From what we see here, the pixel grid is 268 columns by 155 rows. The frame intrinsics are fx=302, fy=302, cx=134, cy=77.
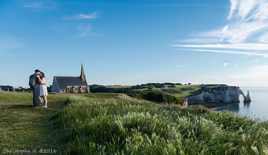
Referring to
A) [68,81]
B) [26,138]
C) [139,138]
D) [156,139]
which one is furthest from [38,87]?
[68,81]

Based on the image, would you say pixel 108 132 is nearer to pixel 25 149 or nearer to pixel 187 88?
pixel 25 149

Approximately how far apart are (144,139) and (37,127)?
19.7 feet


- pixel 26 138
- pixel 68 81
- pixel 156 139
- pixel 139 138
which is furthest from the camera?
pixel 68 81

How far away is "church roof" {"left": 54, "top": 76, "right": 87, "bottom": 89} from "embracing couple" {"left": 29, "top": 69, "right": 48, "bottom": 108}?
57851 millimetres

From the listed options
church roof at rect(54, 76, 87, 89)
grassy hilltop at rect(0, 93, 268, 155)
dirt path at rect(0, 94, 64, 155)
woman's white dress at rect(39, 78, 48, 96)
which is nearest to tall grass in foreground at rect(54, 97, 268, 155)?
grassy hilltop at rect(0, 93, 268, 155)

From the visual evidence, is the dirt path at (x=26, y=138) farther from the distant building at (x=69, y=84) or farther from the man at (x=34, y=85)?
the distant building at (x=69, y=84)

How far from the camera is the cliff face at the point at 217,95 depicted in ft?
492

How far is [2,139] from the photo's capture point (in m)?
8.97

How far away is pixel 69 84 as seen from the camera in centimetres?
7856

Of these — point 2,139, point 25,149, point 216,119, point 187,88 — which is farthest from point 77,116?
point 187,88

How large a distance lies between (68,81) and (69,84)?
3.38ft

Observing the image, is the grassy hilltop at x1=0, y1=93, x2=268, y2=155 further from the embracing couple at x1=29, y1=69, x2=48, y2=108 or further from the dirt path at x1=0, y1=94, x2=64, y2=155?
the embracing couple at x1=29, y1=69, x2=48, y2=108

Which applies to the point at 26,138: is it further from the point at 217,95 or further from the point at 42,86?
the point at 217,95

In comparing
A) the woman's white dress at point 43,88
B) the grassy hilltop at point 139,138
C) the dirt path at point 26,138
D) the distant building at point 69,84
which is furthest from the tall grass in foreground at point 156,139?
the distant building at point 69,84
